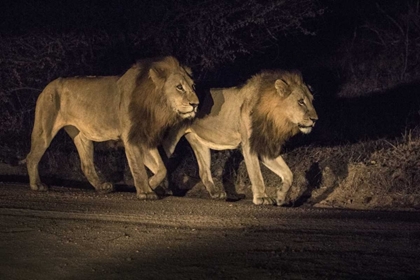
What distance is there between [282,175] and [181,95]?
166 cm

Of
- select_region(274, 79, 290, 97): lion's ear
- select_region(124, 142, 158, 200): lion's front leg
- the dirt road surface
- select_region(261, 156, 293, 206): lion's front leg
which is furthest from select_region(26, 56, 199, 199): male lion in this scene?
select_region(261, 156, 293, 206): lion's front leg

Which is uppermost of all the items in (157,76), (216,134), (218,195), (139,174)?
(157,76)

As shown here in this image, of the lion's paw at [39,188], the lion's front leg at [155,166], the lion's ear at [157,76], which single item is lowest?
the lion's paw at [39,188]

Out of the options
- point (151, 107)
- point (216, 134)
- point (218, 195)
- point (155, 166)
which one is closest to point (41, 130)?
point (155, 166)

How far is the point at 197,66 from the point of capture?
14586mm

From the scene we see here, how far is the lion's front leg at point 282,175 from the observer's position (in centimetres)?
973

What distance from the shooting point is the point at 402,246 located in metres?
6.49

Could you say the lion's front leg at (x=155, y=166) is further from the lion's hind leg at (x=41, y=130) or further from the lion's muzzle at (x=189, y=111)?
the lion's hind leg at (x=41, y=130)

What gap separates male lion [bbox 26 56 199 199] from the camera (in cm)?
982

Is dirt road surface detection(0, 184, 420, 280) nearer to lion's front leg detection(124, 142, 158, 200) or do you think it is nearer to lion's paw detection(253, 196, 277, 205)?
lion's front leg detection(124, 142, 158, 200)

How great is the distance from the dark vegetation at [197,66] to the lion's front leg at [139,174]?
2575 mm

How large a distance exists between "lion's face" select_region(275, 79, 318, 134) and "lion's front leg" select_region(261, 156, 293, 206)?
1.74ft

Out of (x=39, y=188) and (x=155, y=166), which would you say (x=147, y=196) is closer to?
(x=155, y=166)

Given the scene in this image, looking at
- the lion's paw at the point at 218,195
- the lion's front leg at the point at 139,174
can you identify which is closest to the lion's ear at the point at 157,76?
the lion's front leg at the point at 139,174
